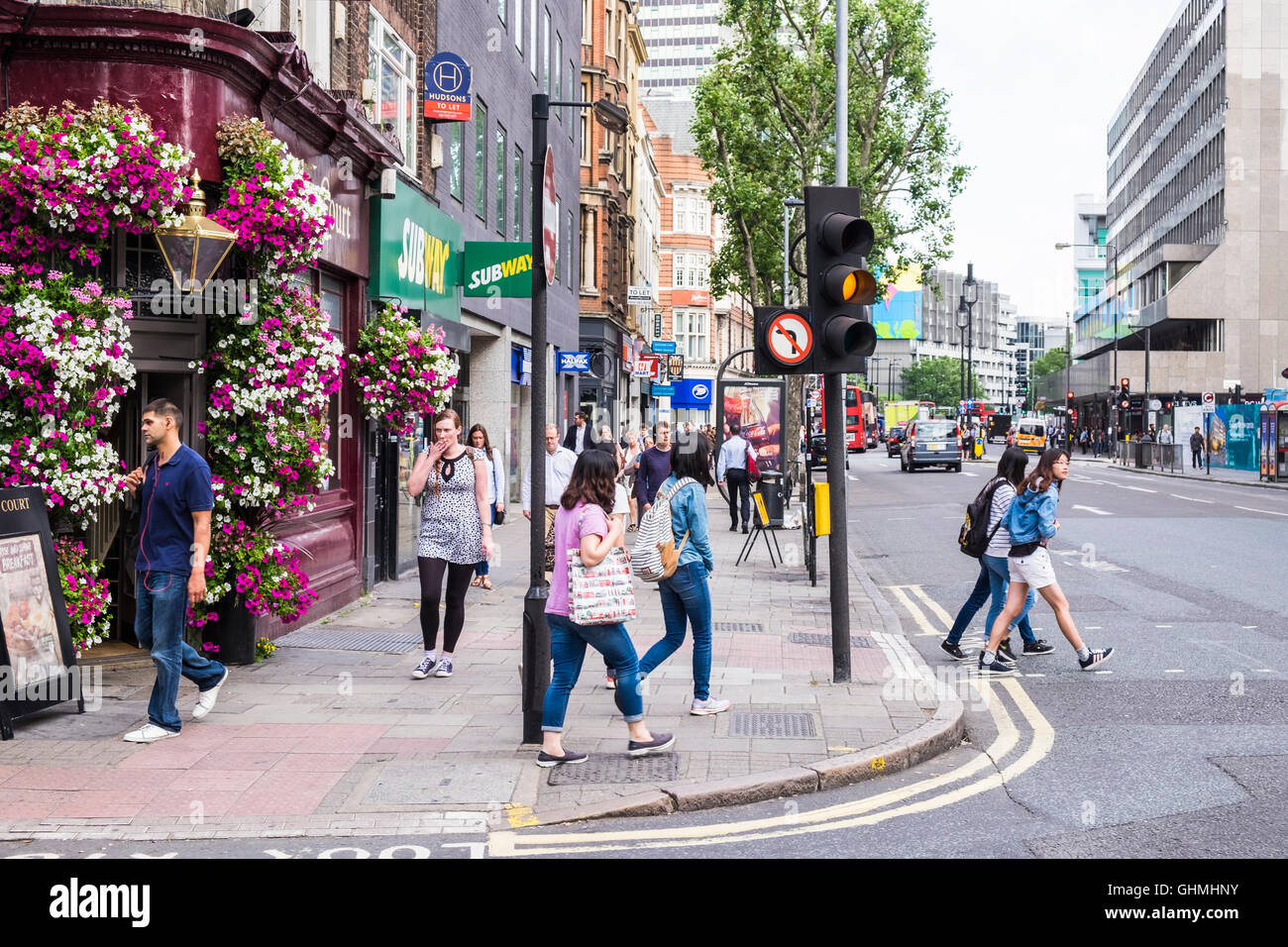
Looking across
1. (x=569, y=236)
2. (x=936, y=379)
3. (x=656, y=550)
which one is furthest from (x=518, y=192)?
(x=936, y=379)

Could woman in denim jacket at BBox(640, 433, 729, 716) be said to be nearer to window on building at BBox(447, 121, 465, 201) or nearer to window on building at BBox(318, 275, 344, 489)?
window on building at BBox(318, 275, 344, 489)

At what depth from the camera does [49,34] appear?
30.2 ft

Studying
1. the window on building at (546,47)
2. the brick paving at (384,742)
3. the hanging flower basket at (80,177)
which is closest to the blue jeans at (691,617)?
Answer: the brick paving at (384,742)

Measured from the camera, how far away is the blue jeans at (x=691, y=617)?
8.28 meters

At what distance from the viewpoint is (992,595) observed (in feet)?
35.3

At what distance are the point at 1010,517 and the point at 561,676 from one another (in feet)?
14.6

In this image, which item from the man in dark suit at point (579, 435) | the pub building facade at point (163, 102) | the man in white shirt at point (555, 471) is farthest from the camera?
the man in dark suit at point (579, 435)

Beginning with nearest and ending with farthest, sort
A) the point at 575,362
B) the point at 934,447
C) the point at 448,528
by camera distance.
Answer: the point at 448,528
the point at 575,362
the point at 934,447

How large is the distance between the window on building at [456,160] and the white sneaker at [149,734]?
12.4 metres

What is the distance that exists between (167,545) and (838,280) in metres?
4.77

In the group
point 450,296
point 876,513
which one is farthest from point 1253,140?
point 450,296

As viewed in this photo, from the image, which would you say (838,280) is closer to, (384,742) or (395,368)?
(384,742)

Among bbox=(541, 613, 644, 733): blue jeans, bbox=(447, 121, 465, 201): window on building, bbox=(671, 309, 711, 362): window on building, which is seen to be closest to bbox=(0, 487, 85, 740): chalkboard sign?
bbox=(541, 613, 644, 733): blue jeans

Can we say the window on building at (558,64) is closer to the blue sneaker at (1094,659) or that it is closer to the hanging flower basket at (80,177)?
the hanging flower basket at (80,177)
